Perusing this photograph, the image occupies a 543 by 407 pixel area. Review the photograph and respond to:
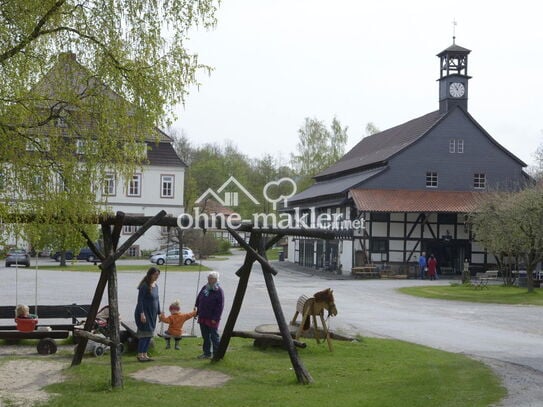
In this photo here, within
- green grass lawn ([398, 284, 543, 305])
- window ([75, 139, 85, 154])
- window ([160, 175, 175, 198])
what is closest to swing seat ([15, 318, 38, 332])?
window ([75, 139, 85, 154])

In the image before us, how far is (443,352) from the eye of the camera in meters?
14.7

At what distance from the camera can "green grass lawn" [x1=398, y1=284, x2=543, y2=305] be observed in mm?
29484

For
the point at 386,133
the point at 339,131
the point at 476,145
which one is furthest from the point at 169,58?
the point at 339,131

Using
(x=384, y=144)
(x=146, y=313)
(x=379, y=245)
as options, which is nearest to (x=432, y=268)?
(x=379, y=245)

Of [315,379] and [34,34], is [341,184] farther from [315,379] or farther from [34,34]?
[34,34]

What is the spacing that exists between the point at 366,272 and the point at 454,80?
15047 millimetres

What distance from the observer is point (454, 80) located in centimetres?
4919

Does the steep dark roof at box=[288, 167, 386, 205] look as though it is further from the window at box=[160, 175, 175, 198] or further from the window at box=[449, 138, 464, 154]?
the window at box=[160, 175, 175, 198]

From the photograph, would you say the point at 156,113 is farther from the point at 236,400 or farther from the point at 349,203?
the point at 349,203

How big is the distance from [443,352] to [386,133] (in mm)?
47488

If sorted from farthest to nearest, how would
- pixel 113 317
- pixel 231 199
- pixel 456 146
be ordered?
pixel 231 199, pixel 456 146, pixel 113 317

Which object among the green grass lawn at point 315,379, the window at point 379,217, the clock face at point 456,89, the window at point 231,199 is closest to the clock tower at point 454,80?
the clock face at point 456,89

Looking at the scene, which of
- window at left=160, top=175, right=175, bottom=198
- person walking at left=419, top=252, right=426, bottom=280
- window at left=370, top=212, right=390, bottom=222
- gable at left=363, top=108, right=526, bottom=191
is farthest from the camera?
window at left=160, top=175, right=175, bottom=198

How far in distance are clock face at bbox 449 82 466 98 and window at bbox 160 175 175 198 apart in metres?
22.9
